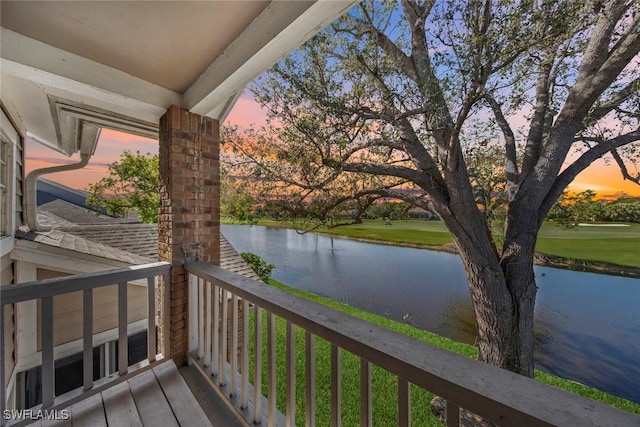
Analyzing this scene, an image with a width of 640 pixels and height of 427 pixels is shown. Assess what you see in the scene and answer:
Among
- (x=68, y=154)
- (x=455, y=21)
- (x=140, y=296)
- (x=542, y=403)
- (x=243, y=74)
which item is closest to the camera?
(x=542, y=403)

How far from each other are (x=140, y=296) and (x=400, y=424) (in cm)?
A: 500

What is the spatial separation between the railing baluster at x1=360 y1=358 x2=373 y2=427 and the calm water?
422 centimetres

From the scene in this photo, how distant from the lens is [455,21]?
2848mm

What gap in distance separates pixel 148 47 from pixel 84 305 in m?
1.89

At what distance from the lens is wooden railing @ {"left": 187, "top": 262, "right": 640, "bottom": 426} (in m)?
0.67

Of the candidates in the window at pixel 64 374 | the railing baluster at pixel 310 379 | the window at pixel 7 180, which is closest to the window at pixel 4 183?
the window at pixel 7 180

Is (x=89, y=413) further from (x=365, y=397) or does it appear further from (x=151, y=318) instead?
(x=365, y=397)

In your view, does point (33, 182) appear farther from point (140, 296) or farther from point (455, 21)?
point (455, 21)

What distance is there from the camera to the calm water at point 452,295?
17.1 ft

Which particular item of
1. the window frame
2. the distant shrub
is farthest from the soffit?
the distant shrub

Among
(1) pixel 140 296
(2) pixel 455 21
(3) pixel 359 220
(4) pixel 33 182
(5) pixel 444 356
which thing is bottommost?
(1) pixel 140 296

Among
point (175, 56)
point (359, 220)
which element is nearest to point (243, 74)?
point (175, 56)

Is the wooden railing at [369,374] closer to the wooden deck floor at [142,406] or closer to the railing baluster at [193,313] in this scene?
the wooden deck floor at [142,406]

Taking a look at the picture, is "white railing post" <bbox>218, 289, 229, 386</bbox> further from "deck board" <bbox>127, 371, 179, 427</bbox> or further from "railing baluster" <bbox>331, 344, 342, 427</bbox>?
"railing baluster" <bbox>331, 344, 342, 427</bbox>
